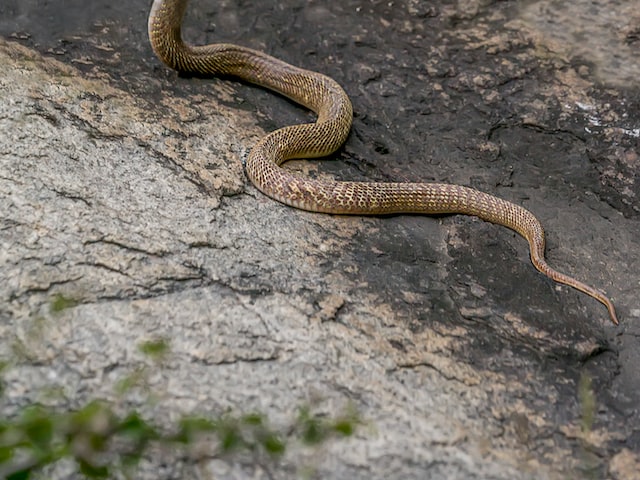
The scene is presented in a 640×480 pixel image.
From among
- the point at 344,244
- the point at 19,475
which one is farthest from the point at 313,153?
the point at 19,475

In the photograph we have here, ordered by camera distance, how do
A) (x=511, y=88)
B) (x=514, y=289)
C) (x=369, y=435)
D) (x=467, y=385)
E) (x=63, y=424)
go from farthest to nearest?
1. (x=511, y=88)
2. (x=514, y=289)
3. (x=467, y=385)
4. (x=369, y=435)
5. (x=63, y=424)

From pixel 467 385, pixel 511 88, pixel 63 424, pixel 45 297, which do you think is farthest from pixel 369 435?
pixel 511 88

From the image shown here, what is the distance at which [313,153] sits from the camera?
21.9 feet

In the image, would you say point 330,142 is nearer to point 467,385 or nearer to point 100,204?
point 100,204

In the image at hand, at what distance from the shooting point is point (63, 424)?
5.16 feet

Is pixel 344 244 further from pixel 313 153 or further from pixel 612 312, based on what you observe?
pixel 612 312

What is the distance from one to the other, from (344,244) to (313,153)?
156 centimetres

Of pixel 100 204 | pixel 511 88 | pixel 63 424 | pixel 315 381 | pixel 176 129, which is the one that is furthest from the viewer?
pixel 511 88

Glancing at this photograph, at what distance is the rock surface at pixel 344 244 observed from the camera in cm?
378

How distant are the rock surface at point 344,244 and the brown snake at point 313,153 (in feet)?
0.39

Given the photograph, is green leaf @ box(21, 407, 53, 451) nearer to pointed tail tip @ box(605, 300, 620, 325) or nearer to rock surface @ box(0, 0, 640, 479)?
rock surface @ box(0, 0, 640, 479)

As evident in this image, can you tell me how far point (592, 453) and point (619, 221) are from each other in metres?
2.82

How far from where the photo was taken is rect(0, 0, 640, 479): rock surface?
3781 mm

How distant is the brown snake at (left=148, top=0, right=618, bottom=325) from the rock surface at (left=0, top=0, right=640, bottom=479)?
119 millimetres
